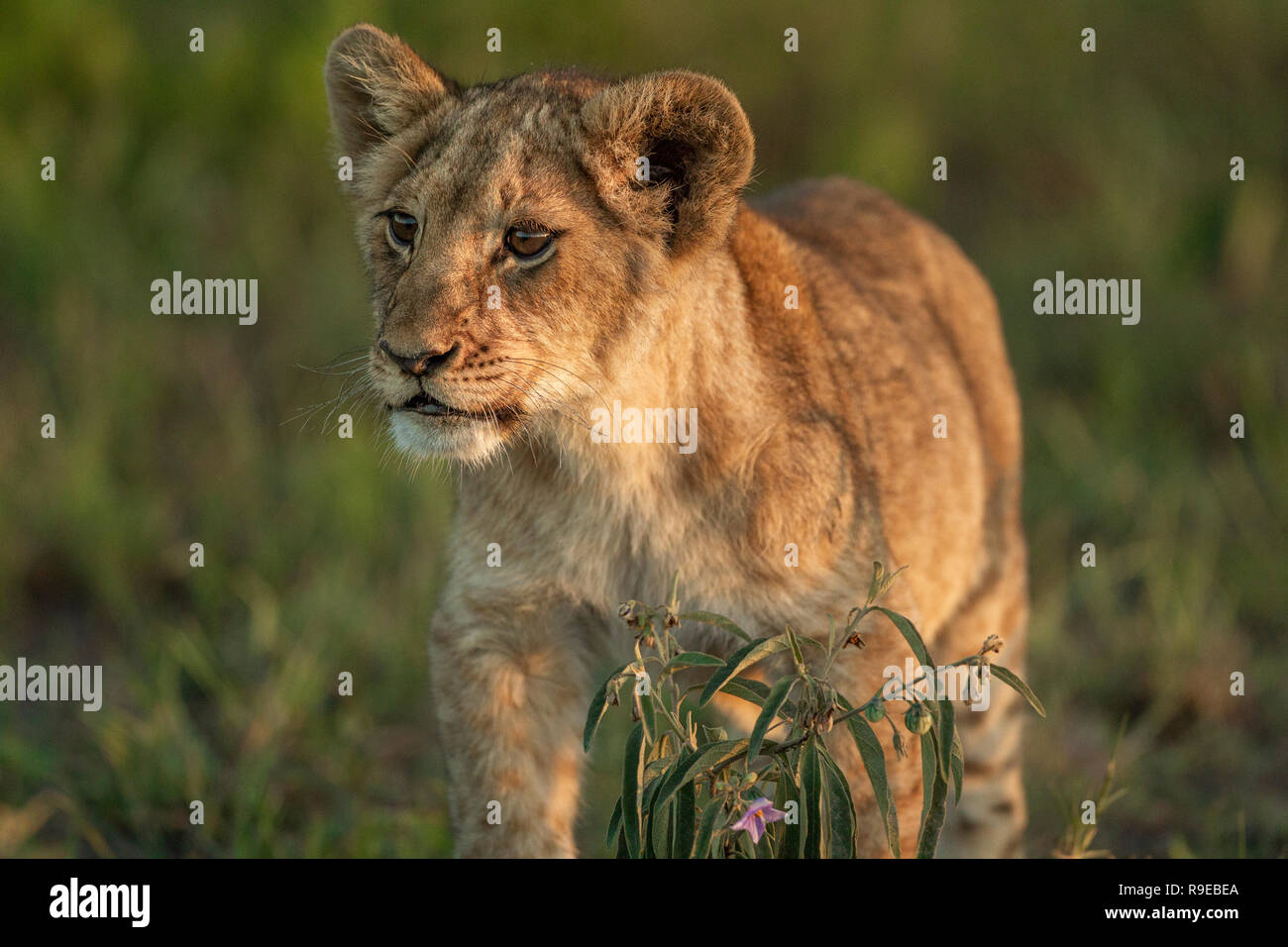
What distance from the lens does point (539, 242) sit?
3447mm

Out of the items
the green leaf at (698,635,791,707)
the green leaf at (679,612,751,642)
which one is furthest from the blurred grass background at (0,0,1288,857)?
the green leaf at (698,635,791,707)

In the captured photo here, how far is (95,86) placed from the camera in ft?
27.7

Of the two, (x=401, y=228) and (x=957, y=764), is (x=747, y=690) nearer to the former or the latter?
(x=957, y=764)

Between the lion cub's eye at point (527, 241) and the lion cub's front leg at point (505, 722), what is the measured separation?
2.86 feet

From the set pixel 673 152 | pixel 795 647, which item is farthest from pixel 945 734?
pixel 673 152

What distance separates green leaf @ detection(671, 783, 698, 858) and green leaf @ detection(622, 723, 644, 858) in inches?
2.9

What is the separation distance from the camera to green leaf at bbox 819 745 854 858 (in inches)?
115

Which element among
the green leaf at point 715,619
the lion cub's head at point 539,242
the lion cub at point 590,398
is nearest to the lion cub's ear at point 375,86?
the lion cub at point 590,398

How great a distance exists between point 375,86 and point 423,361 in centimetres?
94

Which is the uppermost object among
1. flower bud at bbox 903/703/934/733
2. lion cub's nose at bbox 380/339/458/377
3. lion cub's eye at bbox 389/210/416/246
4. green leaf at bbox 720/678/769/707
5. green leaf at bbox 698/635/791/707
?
lion cub's eye at bbox 389/210/416/246

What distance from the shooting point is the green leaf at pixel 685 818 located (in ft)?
9.77

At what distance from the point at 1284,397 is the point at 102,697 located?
16.8 feet

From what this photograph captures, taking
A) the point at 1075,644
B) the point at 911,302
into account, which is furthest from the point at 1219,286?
the point at 911,302

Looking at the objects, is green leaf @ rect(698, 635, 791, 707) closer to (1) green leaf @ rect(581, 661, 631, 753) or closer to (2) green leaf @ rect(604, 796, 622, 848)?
(1) green leaf @ rect(581, 661, 631, 753)
